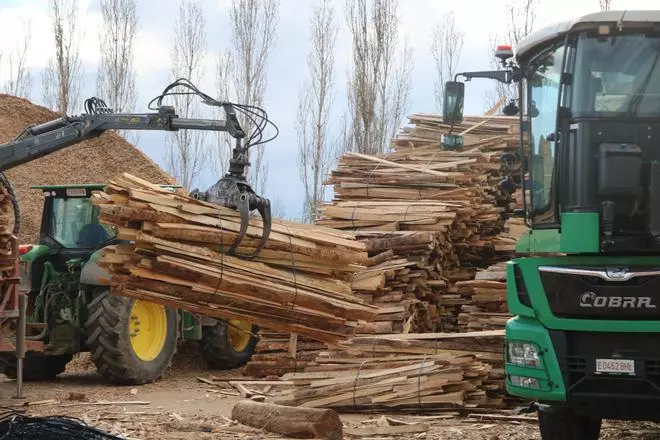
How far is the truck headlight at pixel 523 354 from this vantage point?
7.77m

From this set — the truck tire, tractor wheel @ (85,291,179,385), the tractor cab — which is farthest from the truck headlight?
the tractor cab

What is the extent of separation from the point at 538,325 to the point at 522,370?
36cm

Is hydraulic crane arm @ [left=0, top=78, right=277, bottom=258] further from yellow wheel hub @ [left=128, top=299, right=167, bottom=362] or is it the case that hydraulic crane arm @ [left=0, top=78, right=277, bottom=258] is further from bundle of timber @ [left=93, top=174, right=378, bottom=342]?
yellow wheel hub @ [left=128, top=299, right=167, bottom=362]

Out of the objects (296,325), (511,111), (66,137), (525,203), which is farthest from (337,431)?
(66,137)

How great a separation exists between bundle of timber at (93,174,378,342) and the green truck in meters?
1.94

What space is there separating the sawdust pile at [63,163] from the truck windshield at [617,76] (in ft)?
64.1

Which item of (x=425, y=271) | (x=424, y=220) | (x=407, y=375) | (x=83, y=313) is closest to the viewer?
(x=407, y=375)

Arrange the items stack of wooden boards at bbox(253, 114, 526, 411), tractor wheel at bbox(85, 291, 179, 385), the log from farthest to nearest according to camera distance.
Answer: tractor wheel at bbox(85, 291, 179, 385), stack of wooden boards at bbox(253, 114, 526, 411), the log

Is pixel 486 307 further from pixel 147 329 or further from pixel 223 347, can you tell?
pixel 147 329

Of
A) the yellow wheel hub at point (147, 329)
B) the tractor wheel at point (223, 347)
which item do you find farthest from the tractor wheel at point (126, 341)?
the tractor wheel at point (223, 347)

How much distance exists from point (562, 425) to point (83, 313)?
7.08 m

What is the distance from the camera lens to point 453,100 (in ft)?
28.9

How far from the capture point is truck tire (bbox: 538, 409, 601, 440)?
835 centimetres

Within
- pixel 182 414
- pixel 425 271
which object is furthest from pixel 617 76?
pixel 425 271
